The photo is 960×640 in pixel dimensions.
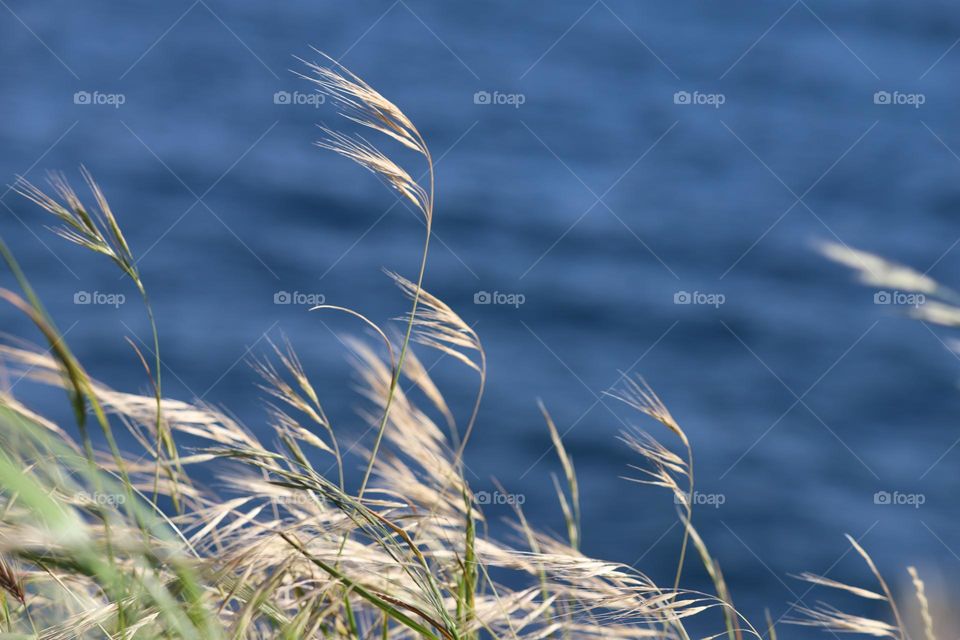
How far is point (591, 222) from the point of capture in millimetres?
5066

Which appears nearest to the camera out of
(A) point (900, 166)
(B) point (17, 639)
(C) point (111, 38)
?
(B) point (17, 639)

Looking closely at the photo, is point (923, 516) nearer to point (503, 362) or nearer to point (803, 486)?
point (803, 486)

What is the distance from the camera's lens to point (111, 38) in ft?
19.6

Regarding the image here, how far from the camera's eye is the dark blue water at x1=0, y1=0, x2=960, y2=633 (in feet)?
14.1

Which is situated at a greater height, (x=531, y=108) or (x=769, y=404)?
(x=531, y=108)

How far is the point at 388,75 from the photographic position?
575cm

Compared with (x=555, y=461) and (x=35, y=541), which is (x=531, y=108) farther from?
(x=35, y=541)

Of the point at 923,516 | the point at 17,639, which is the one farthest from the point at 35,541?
the point at 923,516

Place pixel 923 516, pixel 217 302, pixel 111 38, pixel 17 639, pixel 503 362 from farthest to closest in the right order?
1. pixel 111 38
2. pixel 217 302
3. pixel 503 362
4. pixel 923 516
5. pixel 17 639

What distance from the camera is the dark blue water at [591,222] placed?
430 cm

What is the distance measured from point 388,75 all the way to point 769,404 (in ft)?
9.00

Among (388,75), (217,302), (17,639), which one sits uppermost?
(388,75)

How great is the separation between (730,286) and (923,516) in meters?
1.34

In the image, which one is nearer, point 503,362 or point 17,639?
point 17,639
